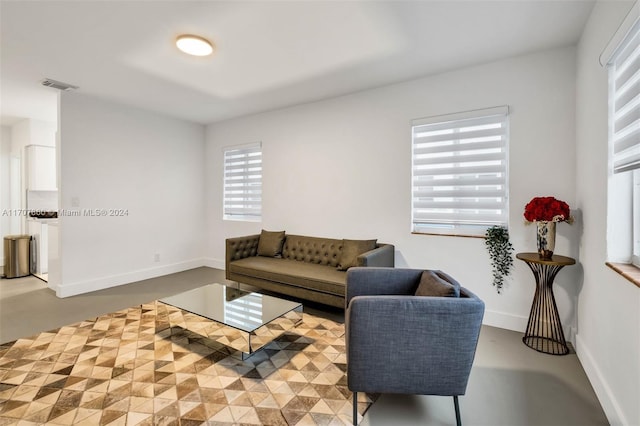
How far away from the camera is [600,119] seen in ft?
6.77

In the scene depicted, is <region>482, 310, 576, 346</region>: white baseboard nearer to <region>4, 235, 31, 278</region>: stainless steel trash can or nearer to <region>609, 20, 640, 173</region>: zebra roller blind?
<region>609, 20, 640, 173</region>: zebra roller blind


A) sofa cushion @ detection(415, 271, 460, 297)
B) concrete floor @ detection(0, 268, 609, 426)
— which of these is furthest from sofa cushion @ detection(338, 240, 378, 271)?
sofa cushion @ detection(415, 271, 460, 297)

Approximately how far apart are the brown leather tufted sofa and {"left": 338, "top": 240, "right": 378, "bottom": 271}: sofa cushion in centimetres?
6

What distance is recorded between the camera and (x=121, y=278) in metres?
4.50

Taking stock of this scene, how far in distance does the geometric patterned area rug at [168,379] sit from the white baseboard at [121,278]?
4.22 ft

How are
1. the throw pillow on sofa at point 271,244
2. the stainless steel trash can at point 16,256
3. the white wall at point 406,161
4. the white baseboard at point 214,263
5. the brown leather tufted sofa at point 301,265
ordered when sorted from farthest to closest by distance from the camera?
the white baseboard at point 214,263 < the stainless steel trash can at point 16,256 < the throw pillow on sofa at point 271,244 < the brown leather tufted sofa at point 301,265 < the white wall at point 406,161

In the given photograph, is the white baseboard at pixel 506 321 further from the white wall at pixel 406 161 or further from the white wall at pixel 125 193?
the white wall at pixel 125 193

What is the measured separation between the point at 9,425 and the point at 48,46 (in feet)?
10.1

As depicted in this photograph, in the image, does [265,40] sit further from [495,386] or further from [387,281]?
[495,386]

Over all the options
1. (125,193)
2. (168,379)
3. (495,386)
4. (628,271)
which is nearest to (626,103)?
(628,271)

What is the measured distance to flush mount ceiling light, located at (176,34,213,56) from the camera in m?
2.61

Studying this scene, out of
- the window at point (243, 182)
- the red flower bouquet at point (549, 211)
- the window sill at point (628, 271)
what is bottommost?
the window sill at point (628, 271)

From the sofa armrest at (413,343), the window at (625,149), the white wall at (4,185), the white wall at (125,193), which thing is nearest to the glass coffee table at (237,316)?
the sofa armrest at (413,343)

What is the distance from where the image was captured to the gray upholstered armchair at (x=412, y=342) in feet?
5.14
